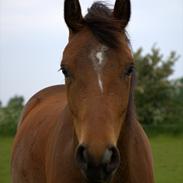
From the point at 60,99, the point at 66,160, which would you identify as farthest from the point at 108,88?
the point at 60,99

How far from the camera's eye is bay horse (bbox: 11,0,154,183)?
3070mm

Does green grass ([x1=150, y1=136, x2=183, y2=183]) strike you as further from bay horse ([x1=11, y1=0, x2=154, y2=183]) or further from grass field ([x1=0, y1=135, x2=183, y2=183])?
bay horse ([x1=11, y1=0, x2=154, y2=183])

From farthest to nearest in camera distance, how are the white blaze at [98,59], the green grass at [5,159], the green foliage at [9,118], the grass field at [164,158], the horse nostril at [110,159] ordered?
the green foliage at [9,118] < the grass field at [164,158] < the green grass at [5,159] < the white blaze at [98,59] < the horse nostril at [110,159]

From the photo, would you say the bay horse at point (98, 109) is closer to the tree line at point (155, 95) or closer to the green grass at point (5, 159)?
the green grass at point (5, 159)

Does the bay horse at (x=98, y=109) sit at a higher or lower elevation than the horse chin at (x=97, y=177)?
higher

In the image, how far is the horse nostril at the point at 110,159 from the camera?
298 centimetres

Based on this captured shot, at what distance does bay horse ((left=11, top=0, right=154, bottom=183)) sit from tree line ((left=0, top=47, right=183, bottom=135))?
20626mm

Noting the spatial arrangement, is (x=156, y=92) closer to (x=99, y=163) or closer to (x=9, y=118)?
(x=9, y=118)

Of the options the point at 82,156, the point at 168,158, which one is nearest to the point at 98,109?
the point at 82,156

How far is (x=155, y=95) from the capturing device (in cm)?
2819

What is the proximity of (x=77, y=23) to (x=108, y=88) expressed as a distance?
66cm

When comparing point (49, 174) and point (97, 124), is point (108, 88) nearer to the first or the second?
point (97, 124)

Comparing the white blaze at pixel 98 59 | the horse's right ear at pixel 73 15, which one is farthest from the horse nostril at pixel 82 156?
the horse's right ear at pixel 73 15

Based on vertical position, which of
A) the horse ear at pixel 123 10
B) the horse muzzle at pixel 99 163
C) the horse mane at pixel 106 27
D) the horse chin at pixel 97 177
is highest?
the horse ear at pixel 123 10
